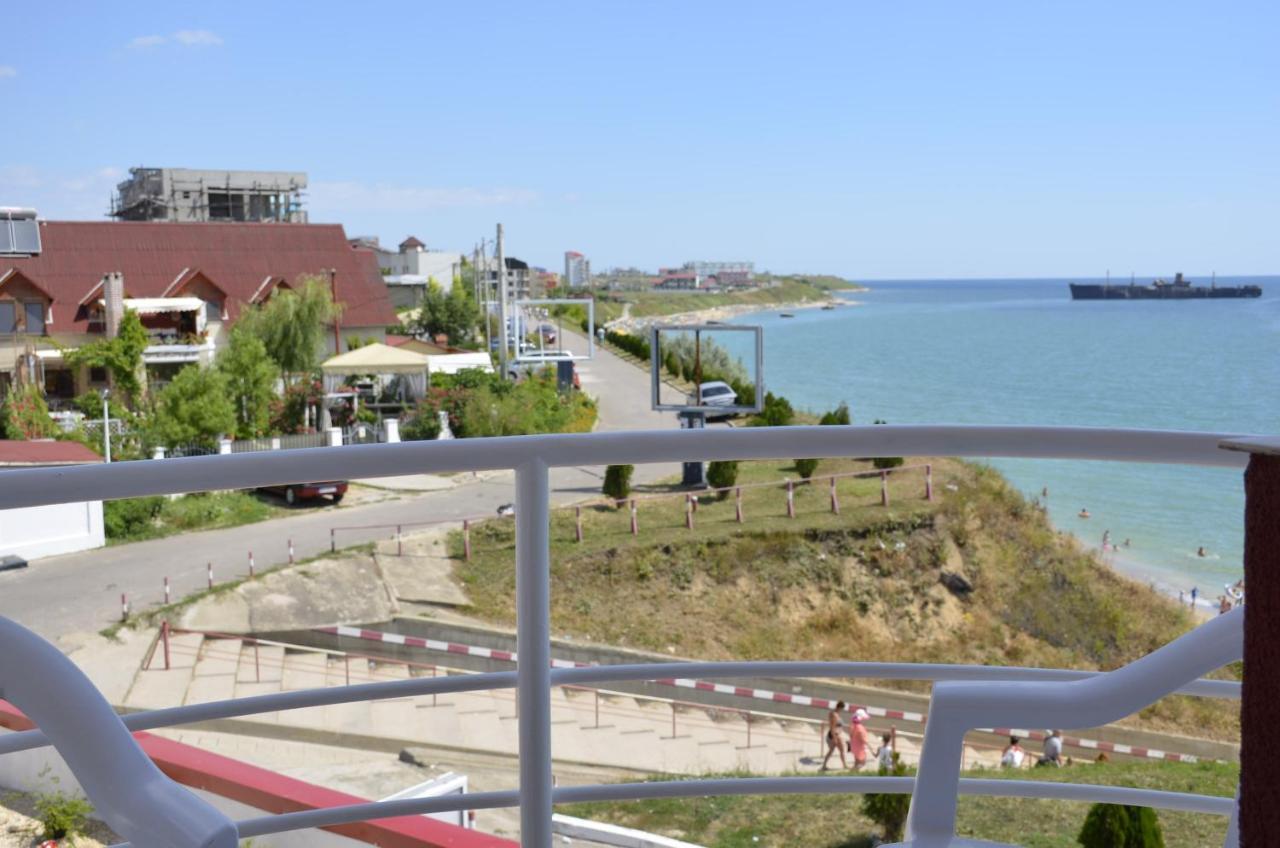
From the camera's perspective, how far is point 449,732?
30.8 feet

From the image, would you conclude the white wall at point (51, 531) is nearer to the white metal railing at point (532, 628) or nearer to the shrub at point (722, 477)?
the shrub at point (722, 477)

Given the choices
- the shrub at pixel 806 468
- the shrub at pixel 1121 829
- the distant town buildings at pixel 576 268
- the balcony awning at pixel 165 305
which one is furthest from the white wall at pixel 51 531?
the distant town buildings at pixel 576 268

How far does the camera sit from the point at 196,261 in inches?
1180

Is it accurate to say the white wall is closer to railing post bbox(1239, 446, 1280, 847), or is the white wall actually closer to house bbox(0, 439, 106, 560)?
house bbox(0, 439, 106, 560)

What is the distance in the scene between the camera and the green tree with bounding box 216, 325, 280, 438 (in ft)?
65.9

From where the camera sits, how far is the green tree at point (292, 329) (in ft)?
76.3

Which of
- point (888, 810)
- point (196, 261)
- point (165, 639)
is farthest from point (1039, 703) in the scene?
point (196, 261)

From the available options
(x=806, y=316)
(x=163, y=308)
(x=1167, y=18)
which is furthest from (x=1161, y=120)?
(x=163, y=308)

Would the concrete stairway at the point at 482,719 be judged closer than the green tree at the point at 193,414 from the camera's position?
Yes

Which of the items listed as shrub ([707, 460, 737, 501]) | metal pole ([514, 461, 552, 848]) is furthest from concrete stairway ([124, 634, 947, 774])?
metal pole ([514, 461, 552, 848])

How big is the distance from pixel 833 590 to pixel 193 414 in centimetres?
1073

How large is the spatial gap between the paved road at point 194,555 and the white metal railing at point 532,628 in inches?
435

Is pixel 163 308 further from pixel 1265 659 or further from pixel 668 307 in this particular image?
pixel 668 307

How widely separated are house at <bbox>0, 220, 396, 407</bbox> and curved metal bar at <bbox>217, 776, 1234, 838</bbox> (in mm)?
23199
